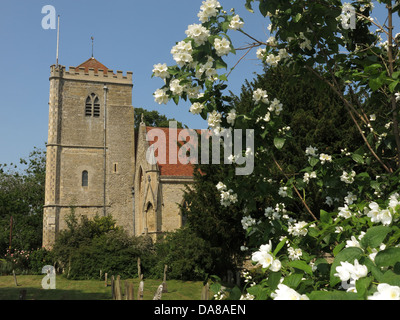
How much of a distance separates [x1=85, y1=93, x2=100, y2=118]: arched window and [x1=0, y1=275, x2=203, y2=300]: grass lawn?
16936 millimetres

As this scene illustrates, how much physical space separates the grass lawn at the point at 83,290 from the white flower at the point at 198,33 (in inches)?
561

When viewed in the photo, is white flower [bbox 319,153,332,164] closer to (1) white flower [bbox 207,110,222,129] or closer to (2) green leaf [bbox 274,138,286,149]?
(2) green leaf [bbox 274,138,286,149]

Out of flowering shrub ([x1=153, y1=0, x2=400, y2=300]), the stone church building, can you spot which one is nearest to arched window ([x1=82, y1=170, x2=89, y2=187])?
the stone church building

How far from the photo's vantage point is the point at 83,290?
20172 millimetres

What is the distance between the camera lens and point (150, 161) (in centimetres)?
3069

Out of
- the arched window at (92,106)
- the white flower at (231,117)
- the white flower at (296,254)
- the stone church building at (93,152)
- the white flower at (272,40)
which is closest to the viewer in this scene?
the white flower at (296,254)

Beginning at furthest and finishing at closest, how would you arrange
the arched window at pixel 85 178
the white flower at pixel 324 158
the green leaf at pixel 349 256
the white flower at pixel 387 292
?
the arched window at pixel 85 178
the white flower at pixel 324 158
the green leaf at pixel 349 256
the white flower at pixel 387 292

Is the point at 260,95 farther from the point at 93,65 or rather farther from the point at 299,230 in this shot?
the point at 93,65

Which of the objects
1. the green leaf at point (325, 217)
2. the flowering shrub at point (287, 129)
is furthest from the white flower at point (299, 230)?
the green leaf at point (325, 217)

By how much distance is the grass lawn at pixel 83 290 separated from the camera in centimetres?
1771

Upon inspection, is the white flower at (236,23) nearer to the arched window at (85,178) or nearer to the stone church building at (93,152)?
the stone church building at (93,152)

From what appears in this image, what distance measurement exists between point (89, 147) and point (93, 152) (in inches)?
22.9

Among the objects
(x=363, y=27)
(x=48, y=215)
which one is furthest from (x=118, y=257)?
(x=363, y=27)
